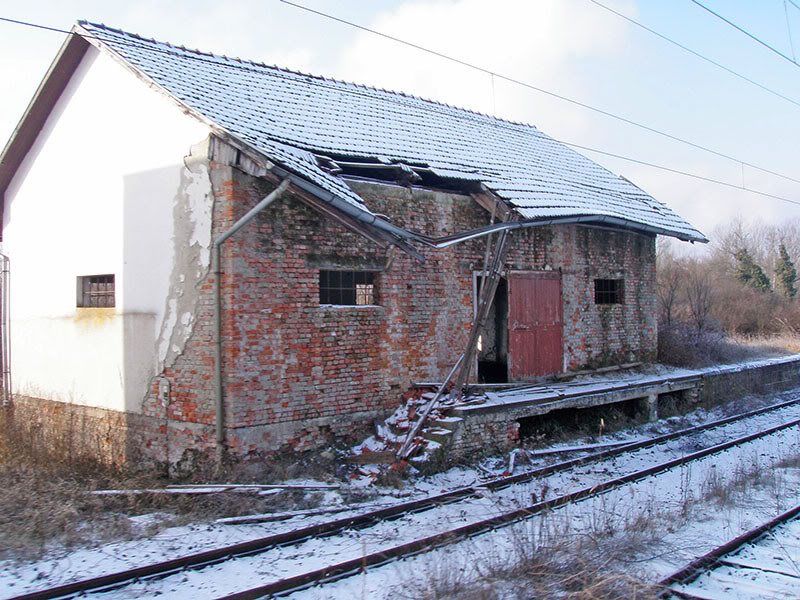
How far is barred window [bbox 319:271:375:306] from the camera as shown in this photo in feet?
30.4

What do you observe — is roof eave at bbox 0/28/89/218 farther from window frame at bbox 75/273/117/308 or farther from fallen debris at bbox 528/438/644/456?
fallen debris at bbox 528/438/644/456

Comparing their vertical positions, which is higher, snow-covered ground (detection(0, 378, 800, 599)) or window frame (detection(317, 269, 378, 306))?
window frame (detection(317, 269, 378, 306))

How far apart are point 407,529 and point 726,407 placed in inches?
416

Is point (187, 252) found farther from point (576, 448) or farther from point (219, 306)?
point (576, 448)

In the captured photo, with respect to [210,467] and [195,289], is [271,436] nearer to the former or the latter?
[210,467]

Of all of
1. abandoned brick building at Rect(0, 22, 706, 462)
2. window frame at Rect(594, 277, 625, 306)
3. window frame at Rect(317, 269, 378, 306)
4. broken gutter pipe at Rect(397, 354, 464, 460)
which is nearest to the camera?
abandoned brick building at Rect(0, 22, 706, 462)

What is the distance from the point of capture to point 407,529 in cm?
644

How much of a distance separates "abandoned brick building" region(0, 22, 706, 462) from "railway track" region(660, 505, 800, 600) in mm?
4929

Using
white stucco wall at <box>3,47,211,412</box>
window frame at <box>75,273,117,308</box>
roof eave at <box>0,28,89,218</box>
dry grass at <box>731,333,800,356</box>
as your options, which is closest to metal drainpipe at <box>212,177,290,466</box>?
white stucco wall at <box>3,47,211,412</box>

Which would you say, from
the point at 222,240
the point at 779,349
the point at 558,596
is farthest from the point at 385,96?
the point at 779,349

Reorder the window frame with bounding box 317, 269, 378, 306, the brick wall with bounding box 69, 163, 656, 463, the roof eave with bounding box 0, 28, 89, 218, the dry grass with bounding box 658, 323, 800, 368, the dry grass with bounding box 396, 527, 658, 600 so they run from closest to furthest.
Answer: the dry grass with bounding box 396, 527, 658, 600
the brick wall with bounding box 69, 163, 656, 463
the window frame with bounding box 317, 269, 378, 306
the roof eave with bounding box 0, 28, 89, 218
the dry grass with bounding box 658, 323, 800, 368

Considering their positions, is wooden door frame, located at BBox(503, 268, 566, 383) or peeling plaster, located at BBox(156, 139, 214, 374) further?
wooden door frame, located at BBox(503, 268, 566, 383)

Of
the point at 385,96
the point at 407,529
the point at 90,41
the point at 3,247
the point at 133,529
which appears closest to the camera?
the point at 133,529

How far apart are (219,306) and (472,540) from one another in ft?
13.6
